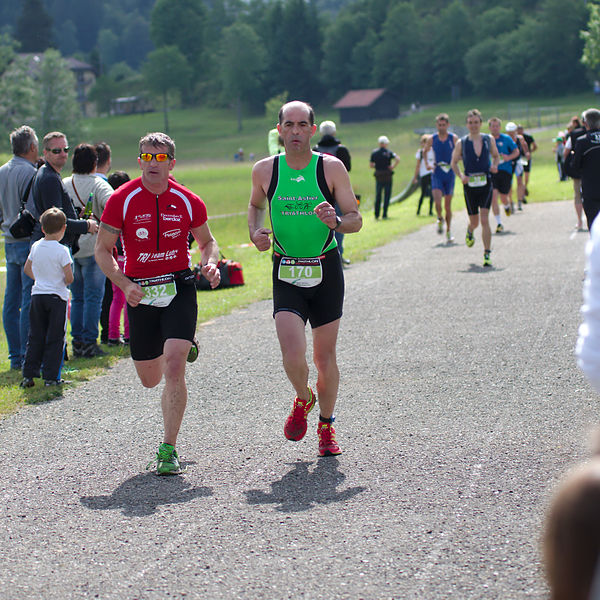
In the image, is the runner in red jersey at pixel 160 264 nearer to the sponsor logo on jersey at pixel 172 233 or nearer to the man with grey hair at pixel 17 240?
the sponsor logo on jersey at pixel 172 233

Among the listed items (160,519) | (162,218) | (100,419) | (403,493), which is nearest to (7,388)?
(100,419)

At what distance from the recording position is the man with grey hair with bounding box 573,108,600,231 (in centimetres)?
1141

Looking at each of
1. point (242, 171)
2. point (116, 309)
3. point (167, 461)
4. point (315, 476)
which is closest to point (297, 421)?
point (315, 476)

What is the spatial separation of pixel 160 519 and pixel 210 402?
260 centimetres

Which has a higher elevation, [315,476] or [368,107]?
[315,476]

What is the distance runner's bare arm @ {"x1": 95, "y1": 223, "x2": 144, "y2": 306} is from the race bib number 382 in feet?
3.01

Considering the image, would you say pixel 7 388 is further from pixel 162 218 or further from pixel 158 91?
pixel 158 91

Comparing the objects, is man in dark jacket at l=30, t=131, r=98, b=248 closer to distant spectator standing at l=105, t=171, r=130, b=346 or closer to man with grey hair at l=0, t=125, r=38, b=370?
man with grey hair at l=0, t=125, r=38, b=370

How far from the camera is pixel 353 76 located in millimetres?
158375

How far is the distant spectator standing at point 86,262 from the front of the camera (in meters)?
9.27

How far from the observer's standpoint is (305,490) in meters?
5.30

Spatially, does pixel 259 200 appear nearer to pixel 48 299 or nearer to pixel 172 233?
pixel 172 233

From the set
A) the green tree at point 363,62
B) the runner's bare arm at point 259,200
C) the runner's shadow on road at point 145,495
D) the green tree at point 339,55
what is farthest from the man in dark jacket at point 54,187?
the green tree at point 339,55

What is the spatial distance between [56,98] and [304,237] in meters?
109
